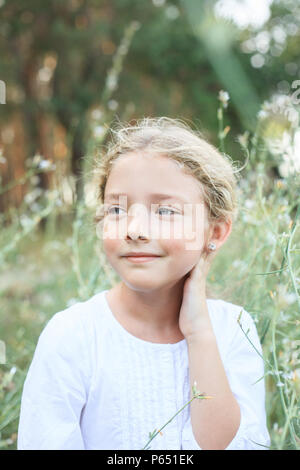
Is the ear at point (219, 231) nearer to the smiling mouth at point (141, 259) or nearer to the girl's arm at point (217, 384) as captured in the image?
the girl's arm at point (217, 384)

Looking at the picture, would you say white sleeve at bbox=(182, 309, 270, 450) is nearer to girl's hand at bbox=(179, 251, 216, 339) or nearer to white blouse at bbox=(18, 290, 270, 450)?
white blouse at bbox=(18, 290, 270, 450)

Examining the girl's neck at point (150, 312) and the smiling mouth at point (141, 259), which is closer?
Result: the smiling mouth at point (141, 259)

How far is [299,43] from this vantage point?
8836mm

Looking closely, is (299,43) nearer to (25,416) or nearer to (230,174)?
(230,174)

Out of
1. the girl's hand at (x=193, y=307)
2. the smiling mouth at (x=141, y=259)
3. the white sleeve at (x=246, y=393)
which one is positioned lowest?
→ the white sleeve at (x=246, y=393)

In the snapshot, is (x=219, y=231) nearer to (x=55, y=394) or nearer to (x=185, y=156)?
(x=185, y=156)

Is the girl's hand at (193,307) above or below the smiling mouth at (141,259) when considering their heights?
below

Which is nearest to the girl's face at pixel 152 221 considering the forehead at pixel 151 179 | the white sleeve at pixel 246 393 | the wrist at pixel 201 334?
the forehead at pixel 151 179

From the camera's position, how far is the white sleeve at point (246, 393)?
3.66 feet

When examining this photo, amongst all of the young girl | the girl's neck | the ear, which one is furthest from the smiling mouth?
the ear

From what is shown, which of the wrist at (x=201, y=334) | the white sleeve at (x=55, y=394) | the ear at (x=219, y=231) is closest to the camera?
the white sleeve at (x=55, y=394)

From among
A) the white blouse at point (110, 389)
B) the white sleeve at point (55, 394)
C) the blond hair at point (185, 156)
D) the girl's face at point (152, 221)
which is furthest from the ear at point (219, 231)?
the white sleeve at point (55, 394)

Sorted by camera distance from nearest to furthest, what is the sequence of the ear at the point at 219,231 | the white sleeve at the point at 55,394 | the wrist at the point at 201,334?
the white sleeve at the point at 55,394 → the wrist at the point at 201,334 → the ear at the point at 219,231

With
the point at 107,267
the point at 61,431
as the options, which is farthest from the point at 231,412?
the point at 107,267
